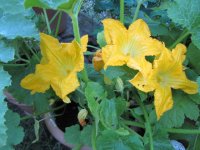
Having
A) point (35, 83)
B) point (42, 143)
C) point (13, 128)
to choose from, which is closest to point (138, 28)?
point (35, 83)

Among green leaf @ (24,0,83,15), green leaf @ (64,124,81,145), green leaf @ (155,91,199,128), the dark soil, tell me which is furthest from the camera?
the dark soil

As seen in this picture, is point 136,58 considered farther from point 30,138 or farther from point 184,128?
point 30,138

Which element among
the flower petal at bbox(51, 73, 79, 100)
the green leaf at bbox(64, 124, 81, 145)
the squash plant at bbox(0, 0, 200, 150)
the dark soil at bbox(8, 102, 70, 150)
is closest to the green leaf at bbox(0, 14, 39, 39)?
the squash plant at bbox(0, 0, 200, 150)

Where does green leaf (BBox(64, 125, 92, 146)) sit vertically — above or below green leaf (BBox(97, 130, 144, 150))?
below

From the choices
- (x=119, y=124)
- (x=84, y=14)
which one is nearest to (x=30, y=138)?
(x=84, y=14)

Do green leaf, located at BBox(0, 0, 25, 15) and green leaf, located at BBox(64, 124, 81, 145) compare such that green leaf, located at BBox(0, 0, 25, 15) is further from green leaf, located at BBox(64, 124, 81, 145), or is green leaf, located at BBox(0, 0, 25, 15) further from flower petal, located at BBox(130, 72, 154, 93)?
green leaf, located at BBox(64, 124, 81, 145)

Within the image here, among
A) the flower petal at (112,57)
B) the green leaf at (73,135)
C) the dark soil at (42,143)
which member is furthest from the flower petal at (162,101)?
the dark soil at (42,143)
